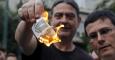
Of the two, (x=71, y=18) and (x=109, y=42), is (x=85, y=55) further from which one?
(x=109, y=42)

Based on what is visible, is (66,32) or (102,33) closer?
(102,33)

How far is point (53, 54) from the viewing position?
13.1 feet

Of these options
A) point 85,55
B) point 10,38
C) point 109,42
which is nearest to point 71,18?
point 85,55

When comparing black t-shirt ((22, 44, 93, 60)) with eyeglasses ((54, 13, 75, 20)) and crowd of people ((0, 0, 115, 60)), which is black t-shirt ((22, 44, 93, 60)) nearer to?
crowd of people ((0, 0, 115, 60))

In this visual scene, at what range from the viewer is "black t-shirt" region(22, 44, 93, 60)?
3.86 m

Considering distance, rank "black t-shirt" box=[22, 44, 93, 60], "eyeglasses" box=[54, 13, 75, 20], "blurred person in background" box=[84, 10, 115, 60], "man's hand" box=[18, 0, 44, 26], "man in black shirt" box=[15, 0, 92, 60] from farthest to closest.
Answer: "eyeglasses" box=[54, 13, 75, 20]
"black t-shirt" box=[22, 44, 93, 60]
"man in black shirt" box=[15, 0, 92, 60]
"blurred person in background" box=[84, 10, 115, 60]
"man's hand" box=[18, 0, 44, 26]

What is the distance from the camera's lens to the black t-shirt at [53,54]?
3.86 m

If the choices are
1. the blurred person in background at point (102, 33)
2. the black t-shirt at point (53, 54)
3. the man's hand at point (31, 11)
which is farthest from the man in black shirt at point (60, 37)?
the blurred person in background at point (102, 33)

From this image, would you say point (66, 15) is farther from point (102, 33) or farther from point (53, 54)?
point (102, 33)

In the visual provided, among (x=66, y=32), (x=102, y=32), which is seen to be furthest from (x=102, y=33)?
(x=66, y=32)

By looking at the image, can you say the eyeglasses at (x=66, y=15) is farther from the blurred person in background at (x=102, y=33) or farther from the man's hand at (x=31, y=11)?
the man's hand at (x=31, y=11)

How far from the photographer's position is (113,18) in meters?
3.77

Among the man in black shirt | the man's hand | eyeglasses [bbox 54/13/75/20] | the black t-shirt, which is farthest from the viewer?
eyeglasses [bbox 54/13/75/20]

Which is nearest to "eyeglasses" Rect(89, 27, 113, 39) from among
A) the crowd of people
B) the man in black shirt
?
the crowd of people
